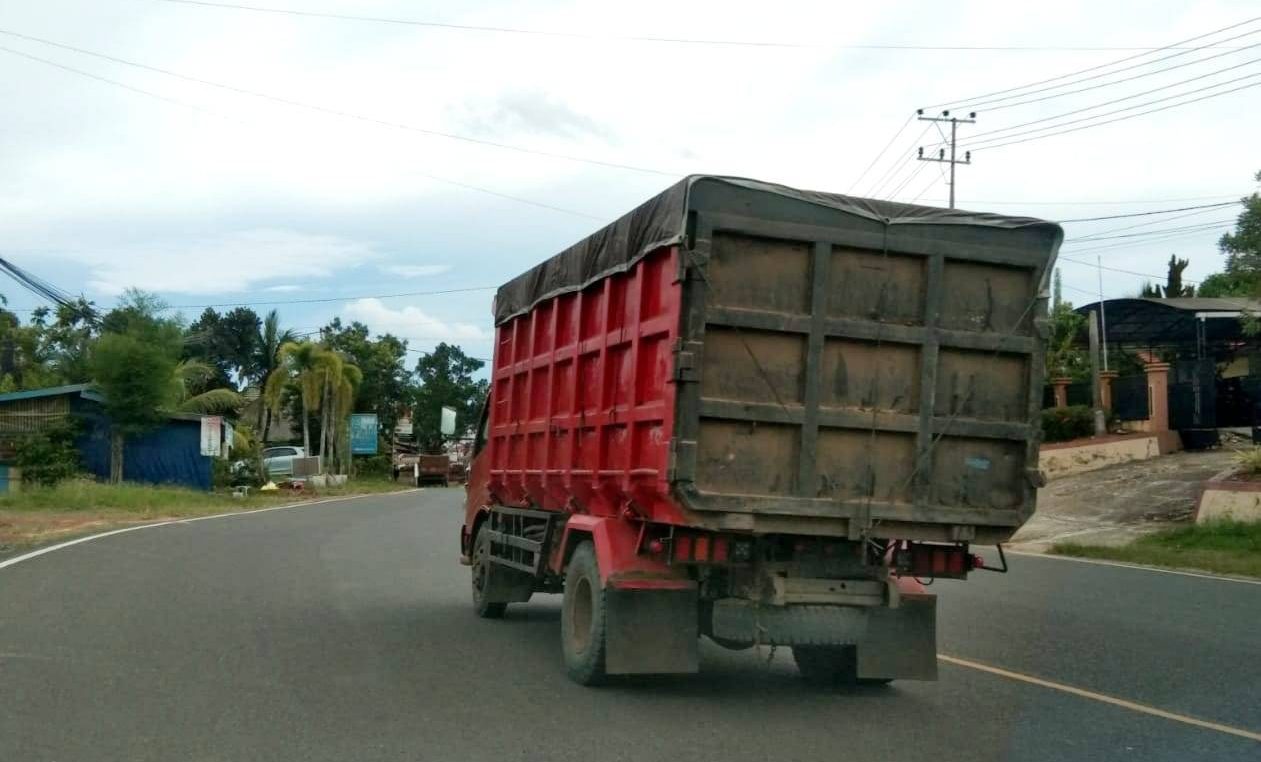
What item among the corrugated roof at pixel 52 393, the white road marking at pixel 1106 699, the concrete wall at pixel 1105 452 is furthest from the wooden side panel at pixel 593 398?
the corrugated roof at pixel 52 393

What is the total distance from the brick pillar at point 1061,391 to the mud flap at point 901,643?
30526 mm

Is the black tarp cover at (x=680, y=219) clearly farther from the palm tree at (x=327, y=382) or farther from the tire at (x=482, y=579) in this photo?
the palm tree at (x=327, y=382)

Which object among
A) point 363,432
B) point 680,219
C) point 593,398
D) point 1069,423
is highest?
point 680,219

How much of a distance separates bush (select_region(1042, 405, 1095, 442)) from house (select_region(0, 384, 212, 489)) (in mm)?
25377

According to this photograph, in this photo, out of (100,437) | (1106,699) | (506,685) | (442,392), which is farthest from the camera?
(442,392)

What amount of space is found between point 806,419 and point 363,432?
58.0 meters

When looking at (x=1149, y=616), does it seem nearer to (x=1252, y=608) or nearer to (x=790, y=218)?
(x=1252, y=608)

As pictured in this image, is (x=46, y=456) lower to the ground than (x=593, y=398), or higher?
lower

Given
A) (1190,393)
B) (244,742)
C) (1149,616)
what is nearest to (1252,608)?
(1149,616)

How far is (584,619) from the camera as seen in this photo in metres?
8.84

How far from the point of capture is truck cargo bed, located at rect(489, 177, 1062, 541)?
741 centimetres

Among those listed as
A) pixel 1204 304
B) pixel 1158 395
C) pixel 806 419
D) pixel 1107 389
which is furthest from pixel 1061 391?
pixel 806 419

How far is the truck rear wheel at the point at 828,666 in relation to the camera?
8789 millimetres

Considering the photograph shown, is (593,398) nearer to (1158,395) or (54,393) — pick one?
(1158,395)
